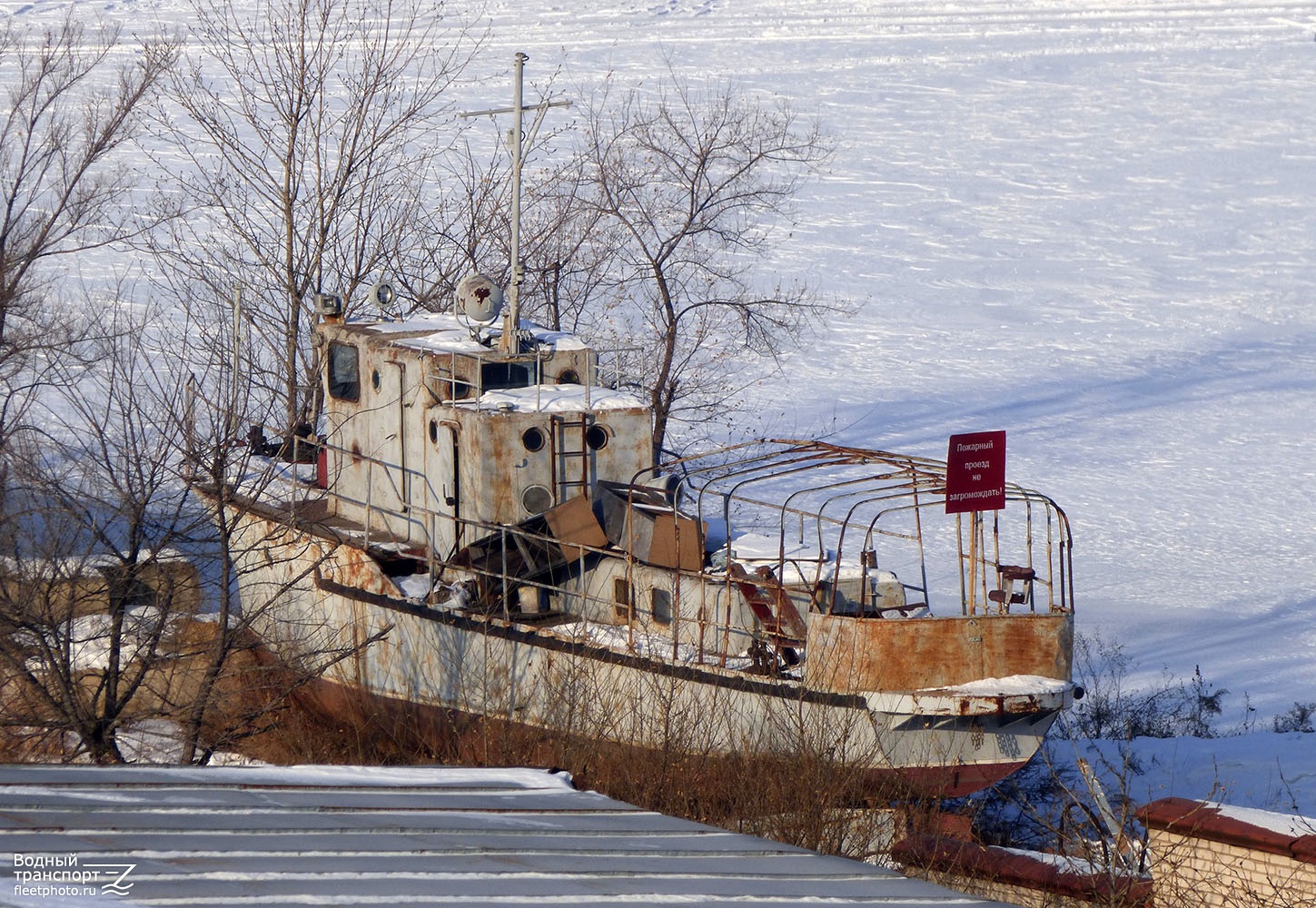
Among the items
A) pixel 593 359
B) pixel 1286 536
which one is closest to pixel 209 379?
pixel 593 359

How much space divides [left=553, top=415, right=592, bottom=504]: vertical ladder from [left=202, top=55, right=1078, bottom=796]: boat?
4cm

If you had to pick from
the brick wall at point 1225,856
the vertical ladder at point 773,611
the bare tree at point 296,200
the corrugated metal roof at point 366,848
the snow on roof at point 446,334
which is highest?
the bare tree at point 296,200

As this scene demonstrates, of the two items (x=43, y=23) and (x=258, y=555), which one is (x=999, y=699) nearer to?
(x=258, y=555)

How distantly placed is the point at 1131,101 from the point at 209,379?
35.2 meters

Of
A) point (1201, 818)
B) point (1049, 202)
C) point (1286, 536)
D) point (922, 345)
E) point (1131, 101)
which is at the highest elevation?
point (1131, 101)

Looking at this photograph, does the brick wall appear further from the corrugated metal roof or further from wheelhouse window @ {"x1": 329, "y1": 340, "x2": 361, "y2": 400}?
wheelhouse window @ {"x1": 329, "y1": 340, "x2": 361, "y2": 400}

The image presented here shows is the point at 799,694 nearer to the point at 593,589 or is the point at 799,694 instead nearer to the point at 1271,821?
the point at 593,589

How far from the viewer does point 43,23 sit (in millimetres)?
47812

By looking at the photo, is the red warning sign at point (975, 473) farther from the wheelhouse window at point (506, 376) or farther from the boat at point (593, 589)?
the wheelhouse window at point (506, 376)

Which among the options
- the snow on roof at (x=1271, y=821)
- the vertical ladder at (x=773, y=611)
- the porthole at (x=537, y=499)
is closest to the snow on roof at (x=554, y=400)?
the porthole at (x=537, y=499)

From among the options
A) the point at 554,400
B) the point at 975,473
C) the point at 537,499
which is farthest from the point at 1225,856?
the point at 554,400

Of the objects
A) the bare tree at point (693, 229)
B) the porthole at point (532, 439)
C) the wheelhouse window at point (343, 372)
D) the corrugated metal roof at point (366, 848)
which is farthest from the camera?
the bare tree at point (693, 229)

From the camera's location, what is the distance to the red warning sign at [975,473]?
461 inches

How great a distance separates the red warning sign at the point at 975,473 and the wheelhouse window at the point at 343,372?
6866 mm
